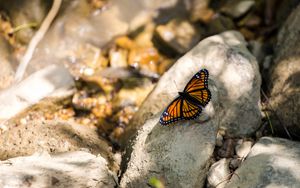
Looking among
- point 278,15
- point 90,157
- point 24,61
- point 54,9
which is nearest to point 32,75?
point 24,61

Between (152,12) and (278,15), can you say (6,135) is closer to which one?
(152,12)

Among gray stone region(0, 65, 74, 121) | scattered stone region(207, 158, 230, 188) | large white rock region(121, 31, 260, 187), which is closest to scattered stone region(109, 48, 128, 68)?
gray stone region(0, 65, 74, 121)

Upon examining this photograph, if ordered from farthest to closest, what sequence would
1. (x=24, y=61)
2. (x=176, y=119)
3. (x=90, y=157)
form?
(x=24, y=61)
(x=90, y=157)
(x=176, y=119)

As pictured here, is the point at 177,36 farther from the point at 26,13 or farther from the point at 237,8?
the point at 26,13

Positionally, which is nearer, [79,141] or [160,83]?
[79,141]

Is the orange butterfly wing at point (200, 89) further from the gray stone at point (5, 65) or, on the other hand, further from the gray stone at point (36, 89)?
the gray stone at point (5, 65)
